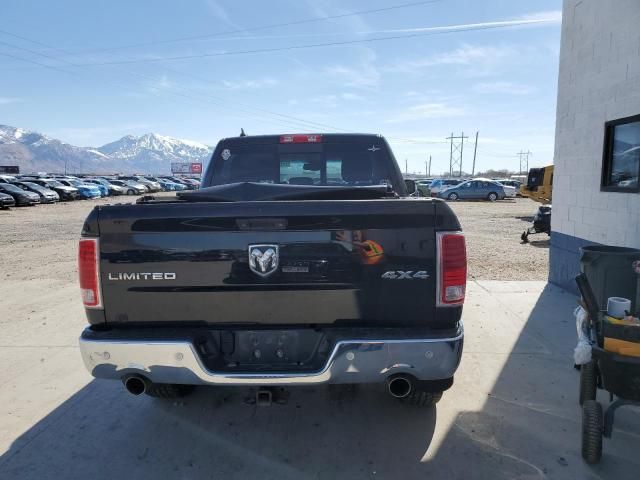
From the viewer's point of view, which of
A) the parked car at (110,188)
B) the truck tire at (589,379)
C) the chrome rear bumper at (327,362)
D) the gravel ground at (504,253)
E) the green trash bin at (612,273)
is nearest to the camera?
the chrome rear bumper at (327,362)

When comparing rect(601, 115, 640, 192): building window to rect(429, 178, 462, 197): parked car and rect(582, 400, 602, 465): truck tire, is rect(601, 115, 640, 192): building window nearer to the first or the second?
rect(582, 400, 602, 465): truck tire

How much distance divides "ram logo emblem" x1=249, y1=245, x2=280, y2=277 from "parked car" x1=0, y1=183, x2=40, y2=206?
30.4m

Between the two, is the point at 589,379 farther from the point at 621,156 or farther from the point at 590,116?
the point at 590,116

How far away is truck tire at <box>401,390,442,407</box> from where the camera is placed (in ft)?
10.5

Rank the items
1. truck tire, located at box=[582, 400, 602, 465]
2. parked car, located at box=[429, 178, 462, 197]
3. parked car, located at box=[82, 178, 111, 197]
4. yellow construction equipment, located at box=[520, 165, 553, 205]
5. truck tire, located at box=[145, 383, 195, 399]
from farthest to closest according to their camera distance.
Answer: parked car, located at box=[82, 178, 111, 197], parked car, located at box=[429, 178, 462, 197], yellow construction equipment, located at box=[520, 165, 553, 205], truck tire, located at box=[145, 383, 195, 399], truck tire, located at box=[582, 400, 602, 465]

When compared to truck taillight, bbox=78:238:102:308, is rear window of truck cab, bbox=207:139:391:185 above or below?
above

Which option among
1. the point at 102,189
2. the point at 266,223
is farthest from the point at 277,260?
the point at 102,189

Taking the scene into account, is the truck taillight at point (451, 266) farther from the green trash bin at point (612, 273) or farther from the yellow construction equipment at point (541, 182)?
the yellow construction equipment at point (541, 182)

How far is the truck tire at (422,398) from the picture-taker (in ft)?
10.5

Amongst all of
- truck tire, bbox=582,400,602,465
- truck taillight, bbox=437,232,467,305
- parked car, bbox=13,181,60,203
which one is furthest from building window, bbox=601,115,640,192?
→ parked car, bbox=13,181,60,203

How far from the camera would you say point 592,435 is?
2750mm

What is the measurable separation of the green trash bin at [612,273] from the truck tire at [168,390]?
3.37 metres

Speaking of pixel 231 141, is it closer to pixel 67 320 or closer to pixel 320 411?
pixel 320 411

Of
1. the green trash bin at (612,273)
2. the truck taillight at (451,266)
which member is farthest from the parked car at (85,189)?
the truck taillight at (451,266)
